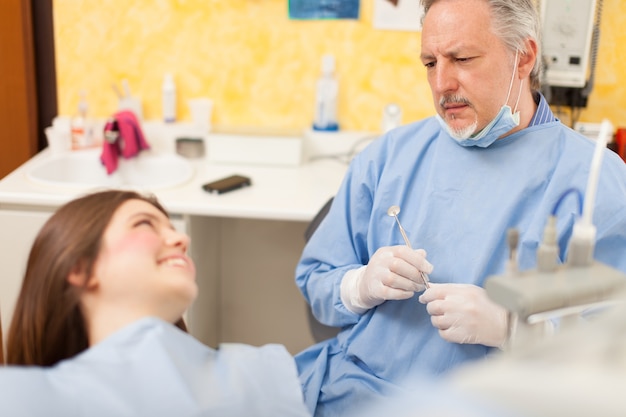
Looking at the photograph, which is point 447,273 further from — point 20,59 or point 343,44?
point 20,59

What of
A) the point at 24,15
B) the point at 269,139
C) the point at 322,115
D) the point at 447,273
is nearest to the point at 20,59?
the point at 24,15

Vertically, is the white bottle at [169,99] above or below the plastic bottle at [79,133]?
above

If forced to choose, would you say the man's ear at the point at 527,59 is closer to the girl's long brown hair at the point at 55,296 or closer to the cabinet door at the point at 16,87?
the girl's long brown hair at the point at 55,296

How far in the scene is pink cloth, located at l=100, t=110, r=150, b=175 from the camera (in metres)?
2.32

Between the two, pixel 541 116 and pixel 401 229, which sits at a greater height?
pixel 541 116

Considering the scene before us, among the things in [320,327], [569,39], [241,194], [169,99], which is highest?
[569,39]

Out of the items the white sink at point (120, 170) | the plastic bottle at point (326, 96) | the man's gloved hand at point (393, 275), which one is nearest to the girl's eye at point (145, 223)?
the man's gloved hand at point (393, 275)

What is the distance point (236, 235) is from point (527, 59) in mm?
1400

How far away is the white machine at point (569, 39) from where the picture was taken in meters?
2.20

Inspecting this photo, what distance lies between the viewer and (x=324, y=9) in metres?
2.37

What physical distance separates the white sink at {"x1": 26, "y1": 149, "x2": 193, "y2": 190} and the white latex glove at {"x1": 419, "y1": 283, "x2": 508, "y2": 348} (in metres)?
1.22

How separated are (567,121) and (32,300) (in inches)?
71.1

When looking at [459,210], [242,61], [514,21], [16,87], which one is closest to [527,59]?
[514,21]

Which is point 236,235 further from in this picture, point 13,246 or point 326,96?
point 13,246
